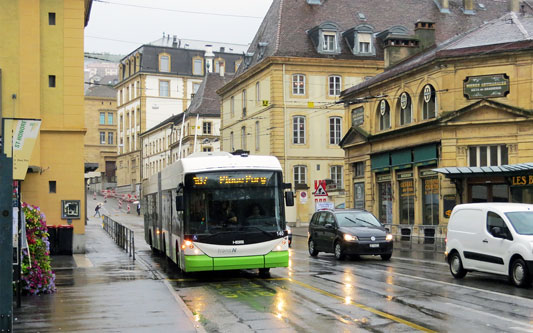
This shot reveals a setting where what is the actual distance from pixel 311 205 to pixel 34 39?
3460 cm

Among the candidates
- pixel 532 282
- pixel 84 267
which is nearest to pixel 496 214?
pixel 532 282

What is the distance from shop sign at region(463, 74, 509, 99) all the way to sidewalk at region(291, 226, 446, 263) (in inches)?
286

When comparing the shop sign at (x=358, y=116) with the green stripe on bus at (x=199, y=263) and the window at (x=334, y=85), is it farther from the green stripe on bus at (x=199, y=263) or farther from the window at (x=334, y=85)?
the green stripe on bus at (x=199, y=263)

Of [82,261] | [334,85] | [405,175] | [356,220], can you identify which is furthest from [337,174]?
[82,261]

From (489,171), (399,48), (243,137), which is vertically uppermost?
(399,48)

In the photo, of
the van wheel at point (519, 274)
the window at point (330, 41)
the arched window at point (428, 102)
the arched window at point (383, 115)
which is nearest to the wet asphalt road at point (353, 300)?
the van wheel at point (519, 274)

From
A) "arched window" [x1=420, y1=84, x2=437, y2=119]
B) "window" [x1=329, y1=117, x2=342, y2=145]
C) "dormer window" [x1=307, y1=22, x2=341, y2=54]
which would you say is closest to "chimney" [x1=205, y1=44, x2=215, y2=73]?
"dormer window" [x1=307, y1=22, x2=341, y2=54]

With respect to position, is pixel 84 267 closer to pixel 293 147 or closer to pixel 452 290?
pixel 452 290

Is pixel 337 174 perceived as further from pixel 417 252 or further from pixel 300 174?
pixel 417 252

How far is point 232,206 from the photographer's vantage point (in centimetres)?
1825

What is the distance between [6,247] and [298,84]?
165ft

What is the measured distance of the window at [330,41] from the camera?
59.7 m

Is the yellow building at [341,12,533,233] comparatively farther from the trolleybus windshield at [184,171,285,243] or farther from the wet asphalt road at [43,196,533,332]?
the trolleybus windshield at [184,171,285,243]

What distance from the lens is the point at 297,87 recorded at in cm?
5897
